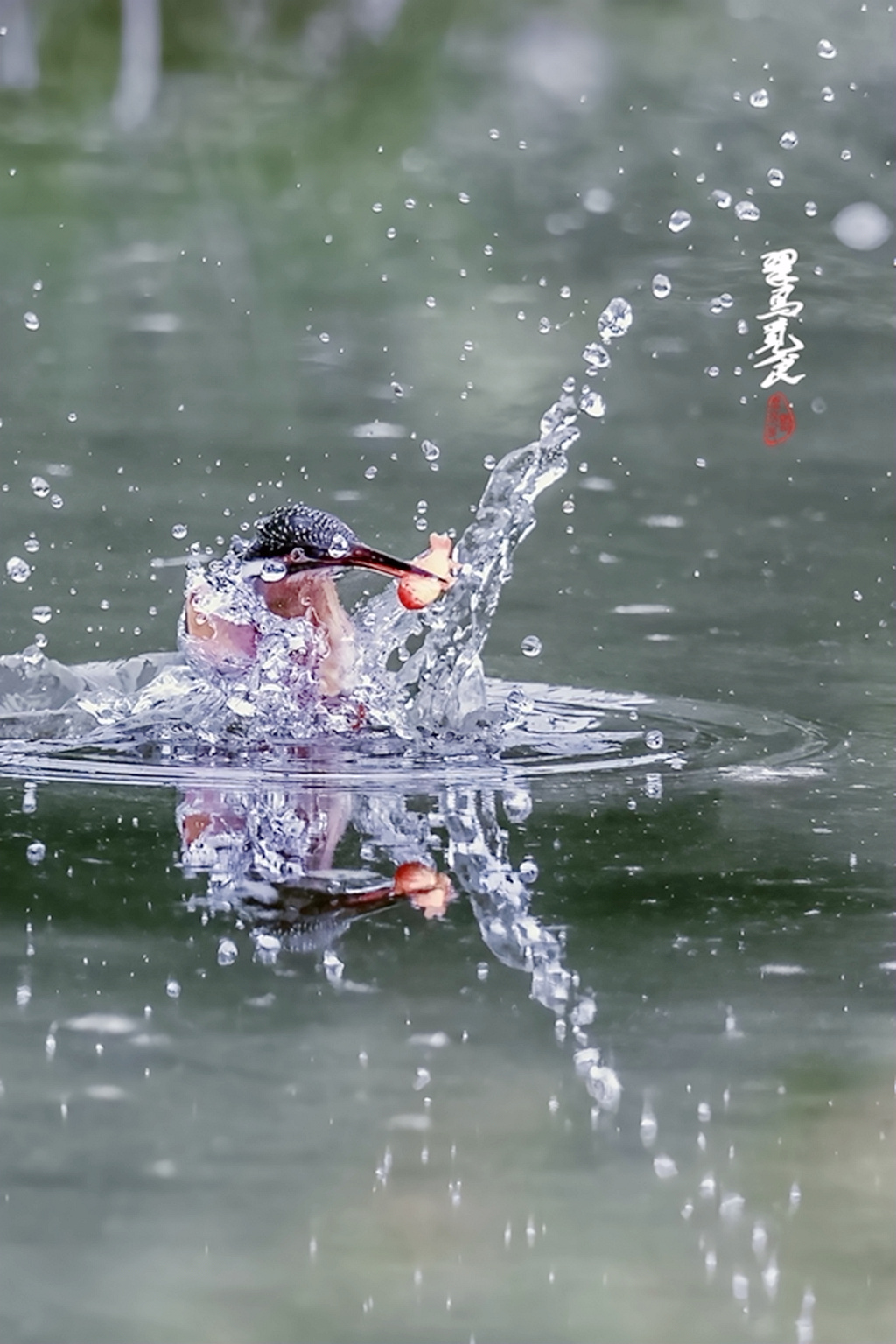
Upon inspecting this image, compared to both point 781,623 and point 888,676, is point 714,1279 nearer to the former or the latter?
point 888,676

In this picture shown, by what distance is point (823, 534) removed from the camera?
711 cm

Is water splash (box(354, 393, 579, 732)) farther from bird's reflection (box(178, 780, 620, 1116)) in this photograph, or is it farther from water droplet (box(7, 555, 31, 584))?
water droplet (box(7, 555, 31, 584))

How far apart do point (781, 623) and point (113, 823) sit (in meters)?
2.42

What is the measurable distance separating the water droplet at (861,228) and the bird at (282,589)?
21.9ft

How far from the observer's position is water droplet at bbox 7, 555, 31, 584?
20.3ft

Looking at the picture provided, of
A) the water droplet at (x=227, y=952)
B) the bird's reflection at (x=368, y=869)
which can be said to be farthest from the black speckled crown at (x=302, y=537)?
the water droplet at (x=227, y=952)

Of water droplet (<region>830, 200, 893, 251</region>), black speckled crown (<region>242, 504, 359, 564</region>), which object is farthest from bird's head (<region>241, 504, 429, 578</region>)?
water droplet (<region>830, 200, 893, 251</region>)

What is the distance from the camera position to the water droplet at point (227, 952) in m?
3.19

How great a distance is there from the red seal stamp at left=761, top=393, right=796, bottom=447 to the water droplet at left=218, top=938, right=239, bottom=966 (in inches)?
199

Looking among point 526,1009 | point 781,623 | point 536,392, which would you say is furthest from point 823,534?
point 526,1009

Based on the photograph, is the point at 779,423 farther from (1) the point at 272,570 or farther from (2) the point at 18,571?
(1) the point at 272,570
